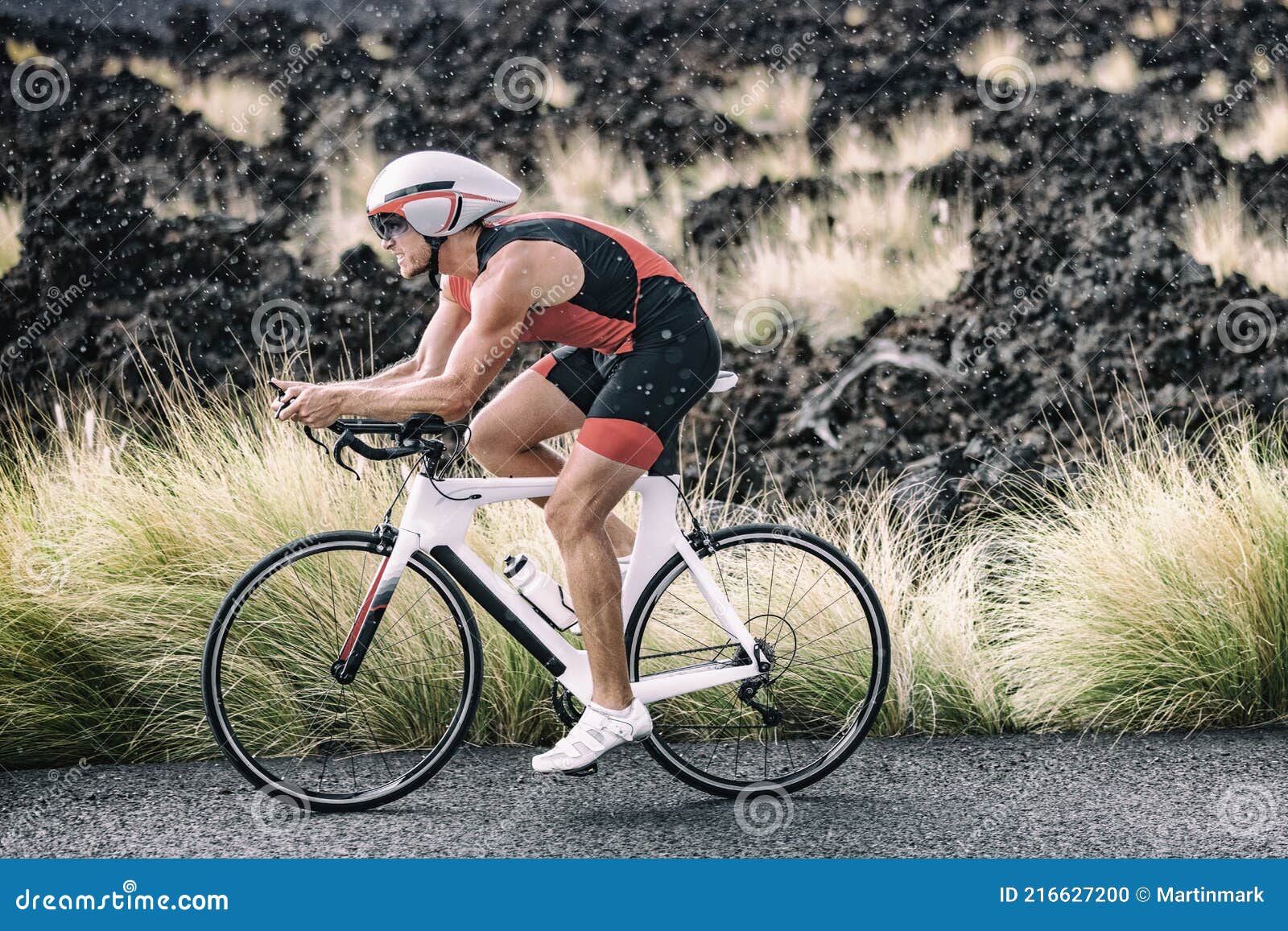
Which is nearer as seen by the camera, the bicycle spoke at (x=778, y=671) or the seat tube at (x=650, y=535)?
the seat tube at (x=650, y=535)

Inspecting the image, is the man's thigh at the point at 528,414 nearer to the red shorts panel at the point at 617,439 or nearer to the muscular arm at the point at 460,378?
the red shorts panel at the point at 617,439

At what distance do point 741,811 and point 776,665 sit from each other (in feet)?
1.59

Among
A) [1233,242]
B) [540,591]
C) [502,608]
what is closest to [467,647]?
[502,608]

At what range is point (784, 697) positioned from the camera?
4781 mm

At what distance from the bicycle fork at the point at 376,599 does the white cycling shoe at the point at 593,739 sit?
0.61m

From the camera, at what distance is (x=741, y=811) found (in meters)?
3.94

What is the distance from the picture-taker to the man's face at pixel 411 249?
3.61 m

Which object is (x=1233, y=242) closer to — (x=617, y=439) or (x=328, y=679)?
(x=617, y=439)

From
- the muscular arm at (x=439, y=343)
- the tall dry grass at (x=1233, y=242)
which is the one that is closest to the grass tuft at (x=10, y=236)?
the muscular arm at (x=439, y=343)

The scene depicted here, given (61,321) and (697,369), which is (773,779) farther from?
(61,321)

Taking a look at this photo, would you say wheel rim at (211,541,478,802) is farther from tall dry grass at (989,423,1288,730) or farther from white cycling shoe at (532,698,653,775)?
tall dry grass at (989,423,1288,730)

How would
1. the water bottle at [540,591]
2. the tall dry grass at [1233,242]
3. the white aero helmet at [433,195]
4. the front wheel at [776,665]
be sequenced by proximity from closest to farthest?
the white aero helmet at [433,195]
the water bottle at [540,591]
the front wheel at [776,665]
the tall dry grass at [1233,242]

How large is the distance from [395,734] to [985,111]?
19.8 ft

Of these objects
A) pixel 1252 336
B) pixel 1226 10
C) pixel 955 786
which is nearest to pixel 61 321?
pixel 955 786
